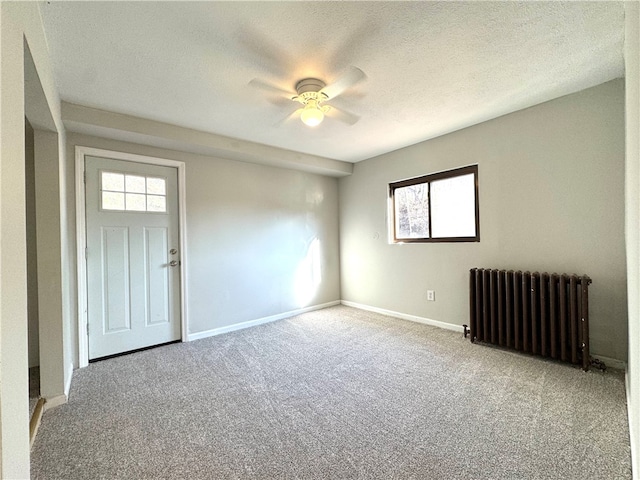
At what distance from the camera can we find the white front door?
8.95 feet

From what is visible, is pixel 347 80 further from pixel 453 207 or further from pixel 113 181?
pixel 113 181

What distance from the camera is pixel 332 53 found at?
176 centimetres

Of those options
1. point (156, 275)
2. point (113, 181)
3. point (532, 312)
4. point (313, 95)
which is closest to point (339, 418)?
point (532, 312)

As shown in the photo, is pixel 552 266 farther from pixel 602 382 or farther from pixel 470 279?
pixel 602 382

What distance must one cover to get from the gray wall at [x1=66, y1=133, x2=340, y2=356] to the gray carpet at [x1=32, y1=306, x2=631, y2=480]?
2.80 feet

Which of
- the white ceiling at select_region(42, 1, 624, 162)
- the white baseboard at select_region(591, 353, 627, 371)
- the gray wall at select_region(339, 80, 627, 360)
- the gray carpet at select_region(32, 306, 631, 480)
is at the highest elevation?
the white ceiling at select_region(42, 1, 624, 162)

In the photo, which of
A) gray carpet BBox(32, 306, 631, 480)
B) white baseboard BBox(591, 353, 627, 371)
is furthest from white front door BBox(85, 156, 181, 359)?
white baseboard BBox(591, 353, 627, 371)

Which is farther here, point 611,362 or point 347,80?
point 611,362

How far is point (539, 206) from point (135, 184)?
4080mm

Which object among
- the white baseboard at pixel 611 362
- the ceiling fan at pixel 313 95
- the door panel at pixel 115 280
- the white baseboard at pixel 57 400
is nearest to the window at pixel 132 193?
the door panel at pixel 115 280

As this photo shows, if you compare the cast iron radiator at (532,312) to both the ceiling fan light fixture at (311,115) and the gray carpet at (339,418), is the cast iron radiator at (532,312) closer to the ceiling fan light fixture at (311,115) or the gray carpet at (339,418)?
the gray carpet at (339,418)

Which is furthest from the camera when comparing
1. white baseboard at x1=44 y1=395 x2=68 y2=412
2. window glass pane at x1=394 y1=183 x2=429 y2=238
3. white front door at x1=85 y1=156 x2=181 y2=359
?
window glass pane at x1=394 y1=183 x2=429 y2=238

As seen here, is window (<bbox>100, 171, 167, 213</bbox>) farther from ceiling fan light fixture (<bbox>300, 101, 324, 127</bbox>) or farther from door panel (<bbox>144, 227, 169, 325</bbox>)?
ceiling fan light fixture (<bbox>300, 101, 324, 127</bbox>)

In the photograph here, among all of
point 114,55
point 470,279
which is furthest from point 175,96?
point 470,279
